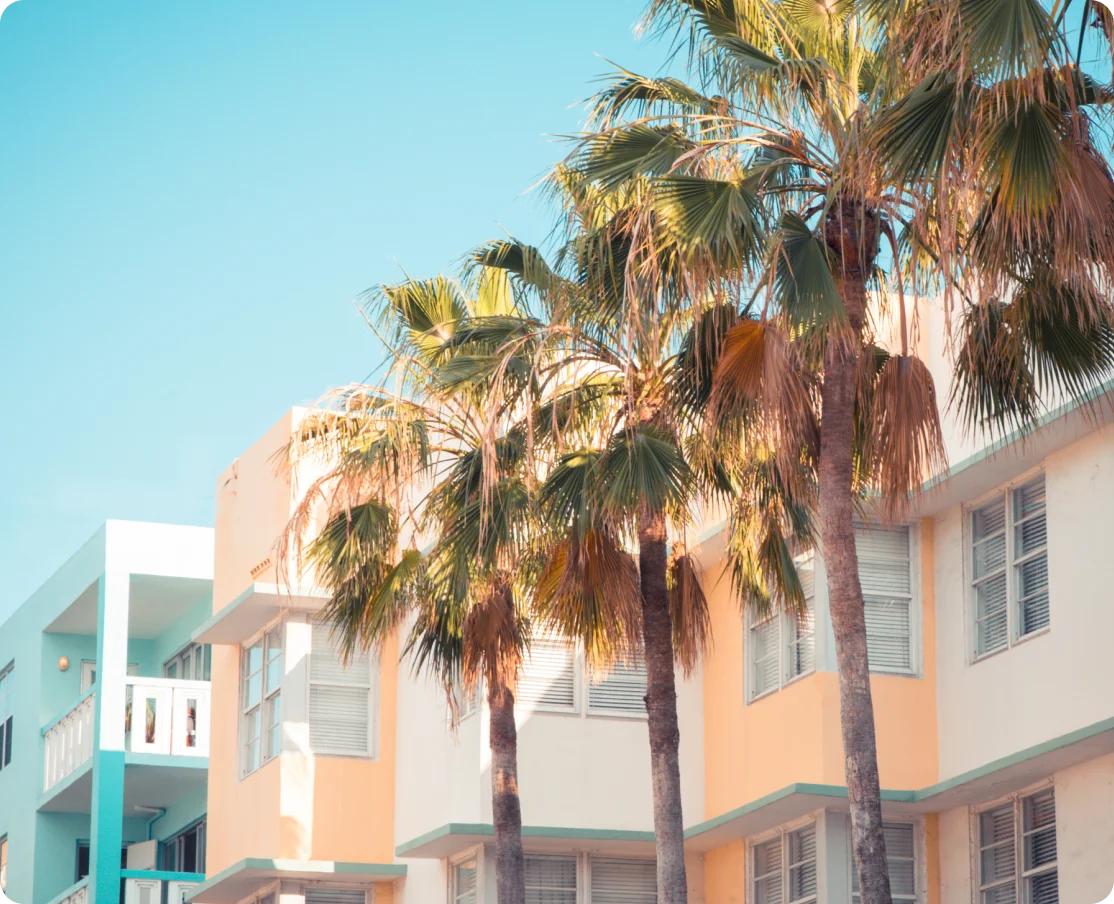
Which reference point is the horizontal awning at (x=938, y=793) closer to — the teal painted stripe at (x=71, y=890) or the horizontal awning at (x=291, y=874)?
the horizontal awning at (x=291, y=874)

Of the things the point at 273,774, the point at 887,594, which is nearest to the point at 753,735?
the point at 887,594

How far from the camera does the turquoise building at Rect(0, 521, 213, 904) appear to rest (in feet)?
103

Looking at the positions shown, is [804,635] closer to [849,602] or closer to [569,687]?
[569,687]

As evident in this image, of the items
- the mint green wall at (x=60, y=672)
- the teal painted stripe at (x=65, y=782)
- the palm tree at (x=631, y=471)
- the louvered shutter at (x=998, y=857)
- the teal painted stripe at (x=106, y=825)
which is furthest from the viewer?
the mint green wall at (x=60, y=672)

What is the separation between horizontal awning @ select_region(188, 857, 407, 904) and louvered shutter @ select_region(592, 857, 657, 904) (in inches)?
112

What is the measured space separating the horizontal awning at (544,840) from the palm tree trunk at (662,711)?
5.85 meters

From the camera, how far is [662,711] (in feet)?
52.1

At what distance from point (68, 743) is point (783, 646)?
16825mm

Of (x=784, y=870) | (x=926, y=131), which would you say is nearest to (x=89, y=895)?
(x=784, y=870)

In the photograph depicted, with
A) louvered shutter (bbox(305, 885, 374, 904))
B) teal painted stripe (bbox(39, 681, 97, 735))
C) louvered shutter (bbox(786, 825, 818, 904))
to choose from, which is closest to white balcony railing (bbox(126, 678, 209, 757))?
teal painted stripe (bbox(39, 681, 97, 735))

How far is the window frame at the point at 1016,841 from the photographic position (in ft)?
58.3

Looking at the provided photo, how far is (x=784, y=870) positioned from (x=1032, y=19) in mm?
11591

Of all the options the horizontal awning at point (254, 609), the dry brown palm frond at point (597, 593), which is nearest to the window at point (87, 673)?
the horizontal awning at point (254, 609)

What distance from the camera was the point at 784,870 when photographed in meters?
20.4
